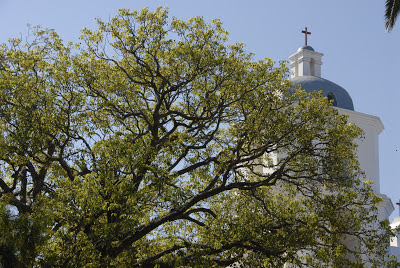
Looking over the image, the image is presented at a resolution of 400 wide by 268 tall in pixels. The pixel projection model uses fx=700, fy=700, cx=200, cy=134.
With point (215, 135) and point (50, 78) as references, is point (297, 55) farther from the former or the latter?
point (50, 78)

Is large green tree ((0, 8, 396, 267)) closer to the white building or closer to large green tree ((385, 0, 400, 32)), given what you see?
large green tree ((385, 0, 400, 32))

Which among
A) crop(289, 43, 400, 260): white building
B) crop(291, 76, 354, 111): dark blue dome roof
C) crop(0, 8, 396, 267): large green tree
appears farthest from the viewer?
crop(291, 76, 354, 111): dark blue dome roof

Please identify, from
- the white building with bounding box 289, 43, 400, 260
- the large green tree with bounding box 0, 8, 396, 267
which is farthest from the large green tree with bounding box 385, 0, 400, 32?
the white building with bounding box 289, 43, 400, 260

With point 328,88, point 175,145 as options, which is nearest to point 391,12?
point 175,145

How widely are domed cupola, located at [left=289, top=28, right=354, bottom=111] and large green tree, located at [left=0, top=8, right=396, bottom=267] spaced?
8.00 m

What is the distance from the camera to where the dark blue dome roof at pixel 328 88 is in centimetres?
2614

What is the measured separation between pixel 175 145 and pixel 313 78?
11172mm

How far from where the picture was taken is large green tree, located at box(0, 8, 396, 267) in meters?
15.6

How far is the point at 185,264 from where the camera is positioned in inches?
619

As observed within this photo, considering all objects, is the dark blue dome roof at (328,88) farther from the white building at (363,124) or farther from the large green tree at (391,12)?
the large green tree at (391,12)

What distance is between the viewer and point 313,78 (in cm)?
2661

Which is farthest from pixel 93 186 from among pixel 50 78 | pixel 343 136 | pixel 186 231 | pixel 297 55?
pixel 297 55

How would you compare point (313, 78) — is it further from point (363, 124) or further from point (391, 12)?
point (391, 12)

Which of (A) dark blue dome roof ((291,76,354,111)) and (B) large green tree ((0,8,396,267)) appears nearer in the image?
(B) large green tree ((0,8,396,267))
